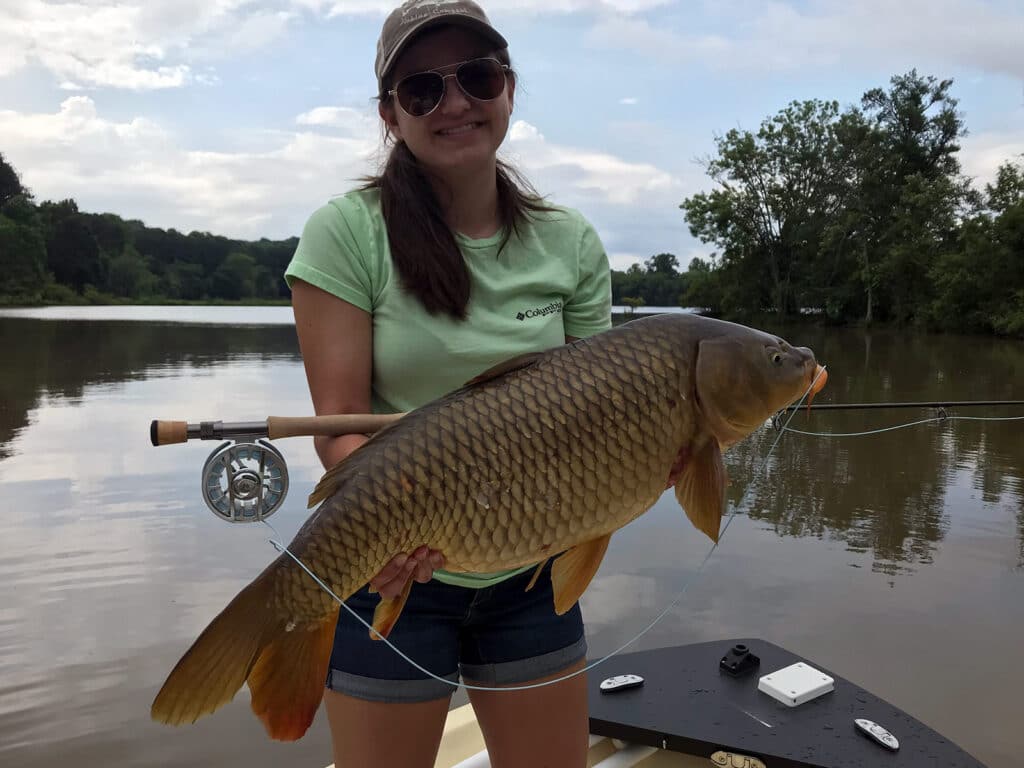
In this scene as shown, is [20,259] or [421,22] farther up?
[20,259]

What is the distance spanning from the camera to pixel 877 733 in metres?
2.54

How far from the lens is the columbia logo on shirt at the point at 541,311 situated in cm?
188

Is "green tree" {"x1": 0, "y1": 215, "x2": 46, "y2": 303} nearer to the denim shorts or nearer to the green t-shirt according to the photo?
the green t-shirt

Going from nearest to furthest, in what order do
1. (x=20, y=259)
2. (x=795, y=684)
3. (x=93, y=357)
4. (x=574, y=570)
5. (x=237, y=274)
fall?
(x=574, y=570) < (x=795, y=684) < (x=93, y=357) < (x=20, y=259) < (x=237, y=274)

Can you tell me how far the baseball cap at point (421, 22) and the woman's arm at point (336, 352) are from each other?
55 cm

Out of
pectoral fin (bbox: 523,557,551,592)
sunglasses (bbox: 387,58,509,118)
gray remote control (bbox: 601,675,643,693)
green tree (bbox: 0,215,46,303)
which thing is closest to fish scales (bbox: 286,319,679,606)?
pectoral fin (bbox: 523,557,551,592)

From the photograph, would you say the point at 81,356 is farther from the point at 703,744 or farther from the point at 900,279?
the point at 900,279

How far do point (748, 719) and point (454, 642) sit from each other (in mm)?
1339

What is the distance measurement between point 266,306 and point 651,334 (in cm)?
8431

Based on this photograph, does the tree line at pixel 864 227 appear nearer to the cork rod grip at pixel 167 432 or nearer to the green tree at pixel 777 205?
the green tree at pixel 777 205

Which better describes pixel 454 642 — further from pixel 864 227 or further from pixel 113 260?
pixel 113 260

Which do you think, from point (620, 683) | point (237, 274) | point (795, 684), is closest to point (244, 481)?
point (620, 683)

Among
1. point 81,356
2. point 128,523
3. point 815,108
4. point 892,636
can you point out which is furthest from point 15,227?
point 892,636

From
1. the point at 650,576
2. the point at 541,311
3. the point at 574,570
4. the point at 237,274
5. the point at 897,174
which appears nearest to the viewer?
the point at 574,570
